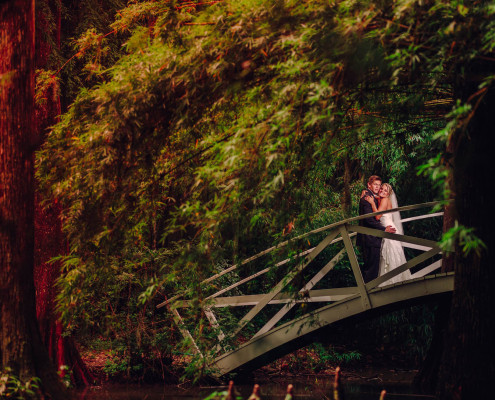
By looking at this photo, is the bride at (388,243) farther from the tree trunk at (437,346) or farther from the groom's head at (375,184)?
the tree trunk at (437,346)

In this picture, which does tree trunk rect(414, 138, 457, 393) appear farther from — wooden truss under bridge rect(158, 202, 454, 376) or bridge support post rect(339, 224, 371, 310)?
bridge support post rect(339, 224, 371, 310)

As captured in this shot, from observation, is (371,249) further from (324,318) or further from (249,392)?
(249,392)

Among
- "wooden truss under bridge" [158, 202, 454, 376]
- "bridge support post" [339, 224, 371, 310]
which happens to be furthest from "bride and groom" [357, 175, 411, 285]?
"bridge support post" [339, 224, 371, 310]

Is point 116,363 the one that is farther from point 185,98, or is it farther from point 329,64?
point 329,64

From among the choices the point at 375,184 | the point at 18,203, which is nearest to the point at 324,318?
the point at 375,184

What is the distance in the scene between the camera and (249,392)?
29.6 ft

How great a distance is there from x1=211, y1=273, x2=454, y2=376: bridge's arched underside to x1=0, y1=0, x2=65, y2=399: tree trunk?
2654 millimetres

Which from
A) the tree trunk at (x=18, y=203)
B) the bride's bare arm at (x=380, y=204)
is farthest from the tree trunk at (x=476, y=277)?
the bride's bare arm at (x=380, y=204)

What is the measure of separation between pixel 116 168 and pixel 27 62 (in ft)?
4.88

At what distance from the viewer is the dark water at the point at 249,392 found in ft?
27.9

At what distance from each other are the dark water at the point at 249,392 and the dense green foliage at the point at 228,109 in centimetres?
240

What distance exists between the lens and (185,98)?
19.2 feet

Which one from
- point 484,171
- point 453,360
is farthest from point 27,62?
point 453,360

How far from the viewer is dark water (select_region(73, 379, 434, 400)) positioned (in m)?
8.49
